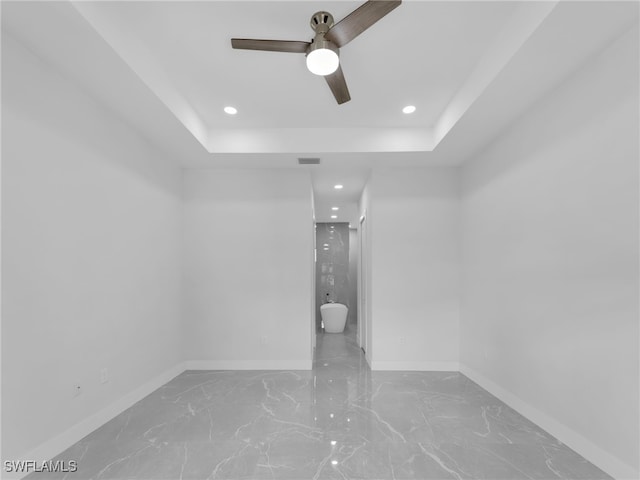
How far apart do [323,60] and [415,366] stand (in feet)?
11.6

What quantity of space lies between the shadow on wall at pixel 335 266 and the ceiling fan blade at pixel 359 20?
5893mm

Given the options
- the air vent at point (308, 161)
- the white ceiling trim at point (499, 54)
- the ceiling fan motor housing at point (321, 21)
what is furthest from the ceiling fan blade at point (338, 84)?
the air vent at point (308, 161)

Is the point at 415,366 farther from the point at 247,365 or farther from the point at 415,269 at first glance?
the point at 247,365

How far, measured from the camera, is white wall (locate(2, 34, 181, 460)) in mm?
1827

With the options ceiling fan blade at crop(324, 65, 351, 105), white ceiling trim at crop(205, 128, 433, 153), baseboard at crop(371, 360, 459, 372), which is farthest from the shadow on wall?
ceiling fan blade at crop(324, 65, 351, 105)

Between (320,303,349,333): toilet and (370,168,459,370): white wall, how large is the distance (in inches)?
99.0

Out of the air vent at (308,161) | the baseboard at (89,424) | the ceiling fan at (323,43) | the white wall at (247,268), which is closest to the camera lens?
the ceiling fan at (323,43)

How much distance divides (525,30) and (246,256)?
3409mm

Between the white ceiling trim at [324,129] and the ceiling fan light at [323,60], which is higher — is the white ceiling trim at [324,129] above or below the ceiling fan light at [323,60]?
above

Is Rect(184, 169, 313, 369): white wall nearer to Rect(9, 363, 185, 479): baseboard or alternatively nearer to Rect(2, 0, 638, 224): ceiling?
Rect(2, 0, 638, 224): ceiling

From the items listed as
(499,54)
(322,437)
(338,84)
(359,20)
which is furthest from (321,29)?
(322,437)

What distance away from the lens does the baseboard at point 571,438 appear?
A: 70.3 inches

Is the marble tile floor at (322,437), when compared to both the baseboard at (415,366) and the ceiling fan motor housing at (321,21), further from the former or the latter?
the ceiling fan motor housing at (321,21)

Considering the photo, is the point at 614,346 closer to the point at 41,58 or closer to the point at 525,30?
the point at 525,30
